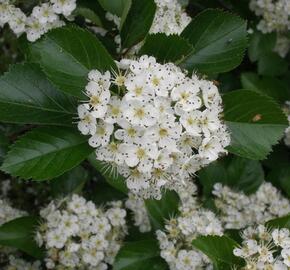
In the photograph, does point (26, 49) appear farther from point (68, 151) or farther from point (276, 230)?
point (276, 230)

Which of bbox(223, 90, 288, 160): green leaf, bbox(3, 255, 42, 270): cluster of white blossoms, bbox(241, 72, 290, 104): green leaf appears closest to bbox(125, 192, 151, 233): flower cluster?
bbox(3, 255, 42, 270): cluster of white blossoms

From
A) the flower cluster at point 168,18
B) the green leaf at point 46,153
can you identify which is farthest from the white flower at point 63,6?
the green leaf at point 46,153

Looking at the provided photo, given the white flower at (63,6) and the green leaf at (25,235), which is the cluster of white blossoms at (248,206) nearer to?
the green leaf at (25,235)

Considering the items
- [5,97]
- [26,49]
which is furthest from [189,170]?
[26,49]

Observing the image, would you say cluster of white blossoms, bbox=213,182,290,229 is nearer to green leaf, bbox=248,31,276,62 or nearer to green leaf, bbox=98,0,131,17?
green leaf, bbox=248,31,276,62

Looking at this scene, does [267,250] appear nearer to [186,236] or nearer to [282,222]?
[282,222]
